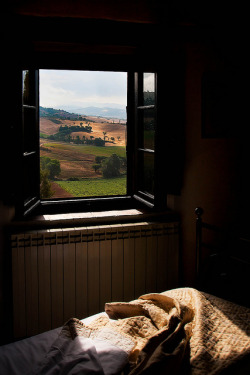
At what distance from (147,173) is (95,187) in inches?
20.0

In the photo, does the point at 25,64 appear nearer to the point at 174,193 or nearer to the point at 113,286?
the point at 174,193

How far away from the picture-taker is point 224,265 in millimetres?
3033

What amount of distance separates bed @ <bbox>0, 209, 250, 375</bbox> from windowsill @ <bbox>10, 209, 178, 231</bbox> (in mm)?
1075

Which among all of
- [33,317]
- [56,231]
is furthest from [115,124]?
[33,317]

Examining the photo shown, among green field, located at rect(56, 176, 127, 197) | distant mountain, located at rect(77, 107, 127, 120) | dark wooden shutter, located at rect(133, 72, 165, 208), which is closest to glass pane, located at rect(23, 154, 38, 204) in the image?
green field, located at rect(56, 176, 127, 197)

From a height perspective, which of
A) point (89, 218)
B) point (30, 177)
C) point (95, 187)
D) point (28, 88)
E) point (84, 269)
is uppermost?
point (28, 88)

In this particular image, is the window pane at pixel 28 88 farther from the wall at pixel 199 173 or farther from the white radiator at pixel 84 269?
the wall at pixel 199 173

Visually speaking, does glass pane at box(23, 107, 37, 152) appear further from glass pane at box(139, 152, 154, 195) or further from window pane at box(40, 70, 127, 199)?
glass pane at box(139, 152, 154, 195)

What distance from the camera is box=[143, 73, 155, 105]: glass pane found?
325 centimetres

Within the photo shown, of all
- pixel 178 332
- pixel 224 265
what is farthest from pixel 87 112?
pixel 178 332

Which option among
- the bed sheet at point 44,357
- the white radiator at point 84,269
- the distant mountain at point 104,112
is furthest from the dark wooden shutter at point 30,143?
the bed sheet at point 44,357

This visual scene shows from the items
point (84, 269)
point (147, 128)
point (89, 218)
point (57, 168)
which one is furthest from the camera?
point (57, 168)

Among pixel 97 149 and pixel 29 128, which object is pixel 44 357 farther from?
pixel 97 149

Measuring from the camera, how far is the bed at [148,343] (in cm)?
155
